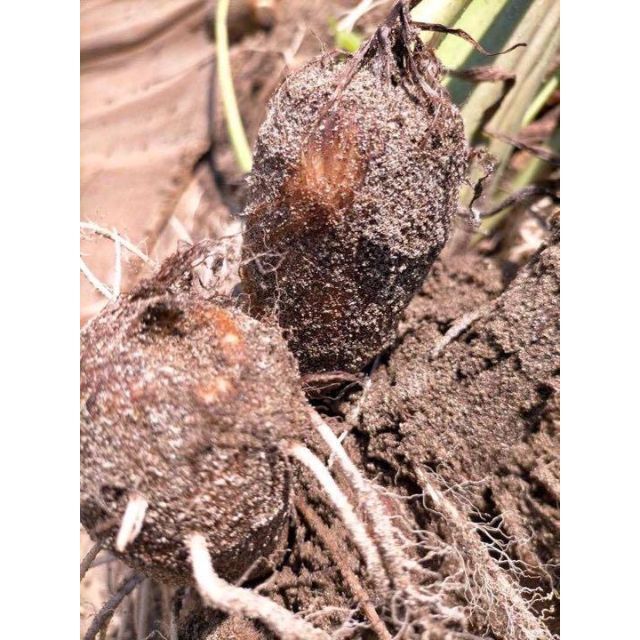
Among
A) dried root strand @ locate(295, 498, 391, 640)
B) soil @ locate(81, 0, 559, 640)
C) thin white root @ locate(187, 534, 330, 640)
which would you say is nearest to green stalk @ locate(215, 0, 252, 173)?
soil @ locate(81, 0, 559, 640)

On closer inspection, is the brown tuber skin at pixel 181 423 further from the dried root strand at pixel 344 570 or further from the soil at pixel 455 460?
the dried root strand at pixel 344 570

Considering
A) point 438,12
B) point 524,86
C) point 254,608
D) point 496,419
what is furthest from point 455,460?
point 524,86

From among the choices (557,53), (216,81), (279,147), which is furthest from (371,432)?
(216,81)

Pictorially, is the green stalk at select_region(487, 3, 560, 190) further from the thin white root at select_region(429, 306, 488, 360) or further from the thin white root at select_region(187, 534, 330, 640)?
the thin white root at select_region(187, 534, 330, 640)

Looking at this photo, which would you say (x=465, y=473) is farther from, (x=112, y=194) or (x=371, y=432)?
(x=112, y=194)

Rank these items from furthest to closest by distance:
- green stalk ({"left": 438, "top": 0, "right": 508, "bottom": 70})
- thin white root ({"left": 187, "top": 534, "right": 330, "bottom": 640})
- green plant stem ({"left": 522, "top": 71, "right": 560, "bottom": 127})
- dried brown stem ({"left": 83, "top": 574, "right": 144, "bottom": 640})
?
green plant stem ({"left": 522, "top": 71, "right": 560, "bottom": 127})
green stalk ({"left": 438, "top": 0, "right": 508, "bottom": 70})
dried brown stem ({"left": 83, "top": 574, "right": 144, "bottom": 640})
thin white root ({"left": 187, "top": 534, "right": 330, "bottom": 640})
